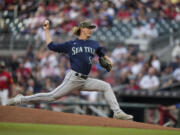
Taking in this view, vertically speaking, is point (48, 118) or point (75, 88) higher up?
point (75, 88)

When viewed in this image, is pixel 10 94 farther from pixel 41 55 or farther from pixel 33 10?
pixel 33 10

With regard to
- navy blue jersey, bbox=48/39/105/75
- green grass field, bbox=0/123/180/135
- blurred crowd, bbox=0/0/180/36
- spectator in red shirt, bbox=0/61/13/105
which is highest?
blurred crowd, bbox=0/0/180/36

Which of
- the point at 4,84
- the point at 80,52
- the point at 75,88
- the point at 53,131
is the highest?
the point at 80,52

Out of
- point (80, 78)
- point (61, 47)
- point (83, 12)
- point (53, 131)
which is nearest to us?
point (53, 131)

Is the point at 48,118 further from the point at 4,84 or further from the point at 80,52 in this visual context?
the point at 4,84

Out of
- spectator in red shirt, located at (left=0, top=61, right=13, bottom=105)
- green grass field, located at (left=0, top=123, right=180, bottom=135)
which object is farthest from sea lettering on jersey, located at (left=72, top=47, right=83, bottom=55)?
spectator in red shirt, located at (left=0, top=61, right=13, bottom=105)

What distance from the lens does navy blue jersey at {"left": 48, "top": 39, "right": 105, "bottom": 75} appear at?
7855 mm

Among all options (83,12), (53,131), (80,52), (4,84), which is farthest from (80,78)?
(83,12)

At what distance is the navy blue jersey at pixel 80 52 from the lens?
7855mm

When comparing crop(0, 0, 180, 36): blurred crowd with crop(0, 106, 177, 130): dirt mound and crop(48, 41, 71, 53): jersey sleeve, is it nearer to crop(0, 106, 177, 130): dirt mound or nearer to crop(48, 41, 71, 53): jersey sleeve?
crop(48, 41, 71, 53): jersey sleeve

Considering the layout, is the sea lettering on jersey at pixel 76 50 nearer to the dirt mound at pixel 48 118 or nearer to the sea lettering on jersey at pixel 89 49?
the sea lettering on jersey at pixel 89 49

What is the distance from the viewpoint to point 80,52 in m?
7.89

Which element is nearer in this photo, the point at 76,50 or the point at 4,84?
the point at 76,50

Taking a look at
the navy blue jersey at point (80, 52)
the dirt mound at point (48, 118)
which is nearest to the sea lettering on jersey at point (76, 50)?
the navy blue jersey at point (80, 52)
